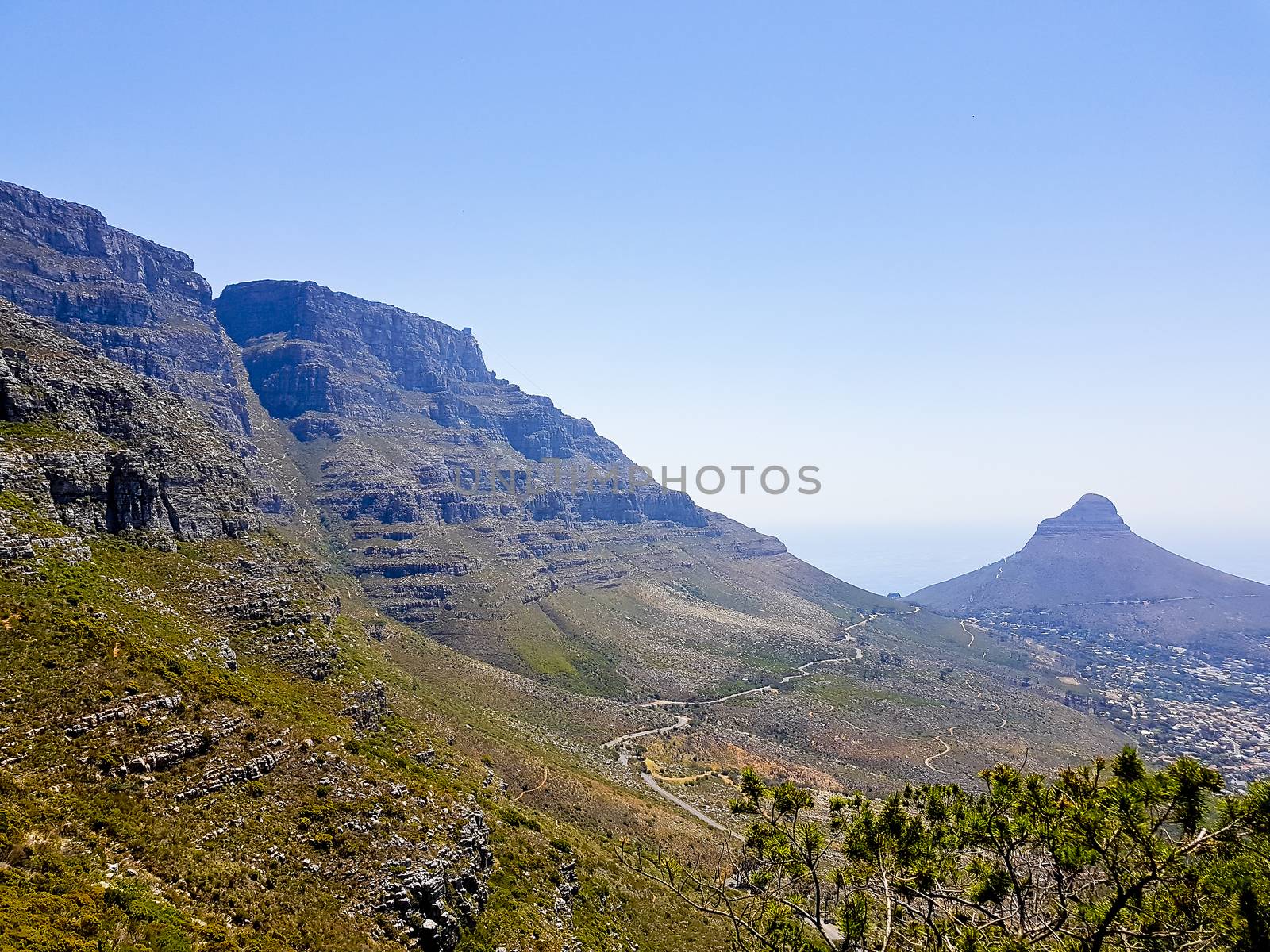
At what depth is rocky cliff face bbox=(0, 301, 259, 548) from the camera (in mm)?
41906

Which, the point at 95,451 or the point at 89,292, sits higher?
the point at 89,292

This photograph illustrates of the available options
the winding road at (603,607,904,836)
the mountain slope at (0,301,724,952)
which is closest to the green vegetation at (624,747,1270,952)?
the mountain slope at (0,301,724,952)

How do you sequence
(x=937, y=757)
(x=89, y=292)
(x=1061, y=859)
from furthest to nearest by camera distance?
(x=89, y=292), (x=937, y=757), (x=1061, y=859)

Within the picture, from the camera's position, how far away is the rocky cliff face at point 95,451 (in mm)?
41906

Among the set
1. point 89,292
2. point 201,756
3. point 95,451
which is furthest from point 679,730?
point 89,292

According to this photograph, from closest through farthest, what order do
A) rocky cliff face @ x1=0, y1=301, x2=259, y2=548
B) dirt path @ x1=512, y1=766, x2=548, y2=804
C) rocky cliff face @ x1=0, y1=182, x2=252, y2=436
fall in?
rocky cliff face @ x1=0, y1=301, x2=259, y2=548 → dirt path @ x1=512, y1=766, x2=548, y2=804 → rocky cliff face @ x1=0, y1=182, x2=252, y2=436

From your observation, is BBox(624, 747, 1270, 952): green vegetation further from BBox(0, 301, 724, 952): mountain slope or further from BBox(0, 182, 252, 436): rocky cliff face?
BBox(0, 182, 252, 436): rocky cliff face

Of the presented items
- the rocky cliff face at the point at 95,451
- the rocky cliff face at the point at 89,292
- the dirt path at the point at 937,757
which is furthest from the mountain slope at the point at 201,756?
the rocky cliff face at the point at 89,292

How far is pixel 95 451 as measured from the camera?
1831 inches

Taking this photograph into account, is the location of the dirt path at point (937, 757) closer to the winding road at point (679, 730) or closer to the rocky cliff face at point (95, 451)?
the winding road at point (679, 730)

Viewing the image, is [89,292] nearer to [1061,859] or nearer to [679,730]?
[679,730]

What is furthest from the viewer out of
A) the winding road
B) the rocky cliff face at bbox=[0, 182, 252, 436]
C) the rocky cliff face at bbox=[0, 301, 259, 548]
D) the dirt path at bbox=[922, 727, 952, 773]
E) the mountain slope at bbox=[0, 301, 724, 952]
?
the rocky cliff face at bbox=[0, 182, 252, 436]

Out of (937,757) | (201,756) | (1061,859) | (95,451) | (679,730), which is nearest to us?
(1061,859)

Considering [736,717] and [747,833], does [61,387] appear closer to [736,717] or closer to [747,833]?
[747,833]
